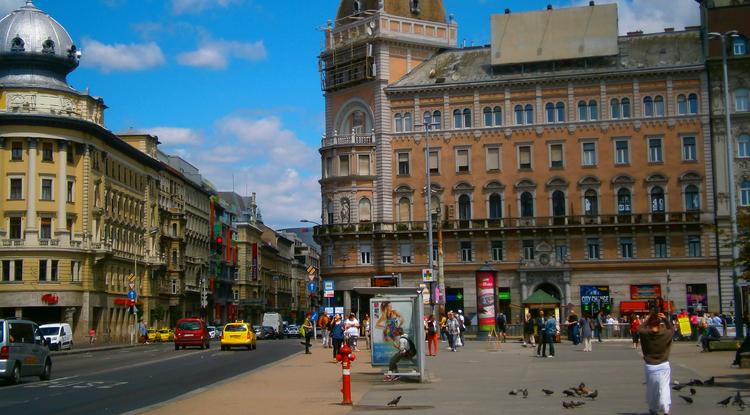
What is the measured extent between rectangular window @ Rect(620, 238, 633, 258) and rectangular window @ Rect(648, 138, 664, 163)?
6434 millimetres

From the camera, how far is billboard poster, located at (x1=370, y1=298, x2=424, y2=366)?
93.0 ft

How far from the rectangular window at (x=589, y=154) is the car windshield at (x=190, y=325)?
1411 inches

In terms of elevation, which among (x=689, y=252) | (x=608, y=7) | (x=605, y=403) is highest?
(x=608, y=7)

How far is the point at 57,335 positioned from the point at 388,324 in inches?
1568

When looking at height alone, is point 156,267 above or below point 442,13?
below

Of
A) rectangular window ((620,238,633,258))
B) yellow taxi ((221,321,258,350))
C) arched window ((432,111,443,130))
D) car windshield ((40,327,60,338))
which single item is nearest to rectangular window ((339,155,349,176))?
arched window ((432,111,443,130))

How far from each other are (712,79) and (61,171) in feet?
159

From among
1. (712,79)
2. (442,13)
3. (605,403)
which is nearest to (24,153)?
(442,13)

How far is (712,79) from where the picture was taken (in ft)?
267

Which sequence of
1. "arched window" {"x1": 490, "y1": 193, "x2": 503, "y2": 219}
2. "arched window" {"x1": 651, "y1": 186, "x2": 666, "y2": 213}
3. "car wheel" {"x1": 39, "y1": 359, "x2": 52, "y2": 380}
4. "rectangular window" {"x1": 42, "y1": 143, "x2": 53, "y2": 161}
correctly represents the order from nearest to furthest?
"car wheel" {"x1": 39, "y1": 359, "x2": 52, "y2": 380}
"rectangular window" {"x1": 42, "y1": 143, "x2": 53, "y2": 161}
"arched window" {"x1": 651, "y1": 186, "x2": 666, "y2": 213}
"arched window" {"x1": 490, "y1": 193, "x2": 503, "y2": 219}

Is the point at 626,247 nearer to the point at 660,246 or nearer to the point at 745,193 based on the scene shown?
the point at 660,246

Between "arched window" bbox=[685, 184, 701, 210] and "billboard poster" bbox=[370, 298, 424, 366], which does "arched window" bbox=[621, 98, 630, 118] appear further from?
"billboard poster" bbox=[370, 298, 424, 366]

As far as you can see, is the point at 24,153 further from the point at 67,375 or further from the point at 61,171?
the point at 67,375

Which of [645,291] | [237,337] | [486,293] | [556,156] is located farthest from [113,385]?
[556,156]
